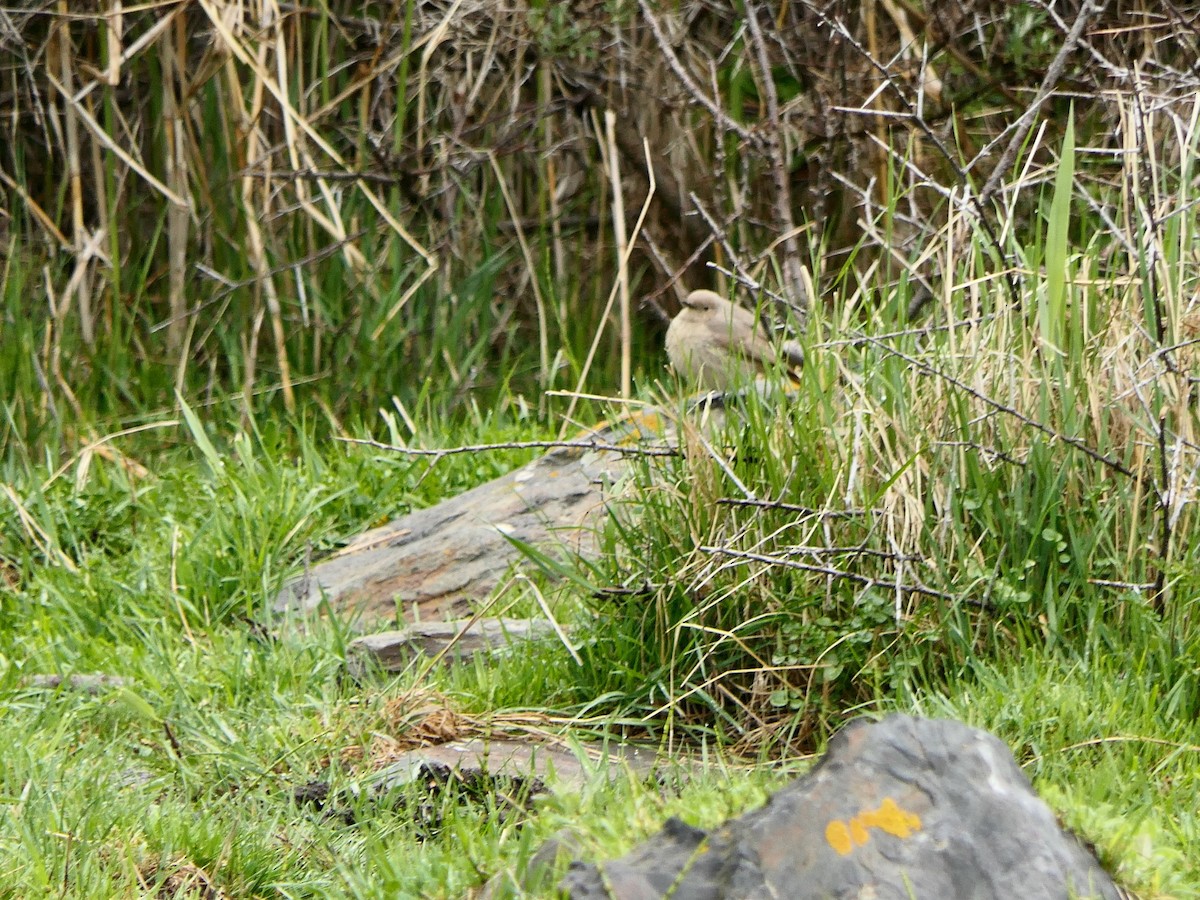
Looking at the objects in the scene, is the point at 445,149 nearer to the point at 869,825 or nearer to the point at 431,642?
the point at 431,642

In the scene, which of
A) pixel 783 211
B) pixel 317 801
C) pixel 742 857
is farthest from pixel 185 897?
pixel 783 211

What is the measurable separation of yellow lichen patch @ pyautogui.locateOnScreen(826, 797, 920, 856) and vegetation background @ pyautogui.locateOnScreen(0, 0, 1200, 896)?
10.8 inches

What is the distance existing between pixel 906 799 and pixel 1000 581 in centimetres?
134

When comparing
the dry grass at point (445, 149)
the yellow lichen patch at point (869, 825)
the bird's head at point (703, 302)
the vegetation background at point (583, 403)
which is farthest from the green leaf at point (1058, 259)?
the dry grass at point (445, 149)

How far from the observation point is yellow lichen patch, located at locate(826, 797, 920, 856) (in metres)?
2.19

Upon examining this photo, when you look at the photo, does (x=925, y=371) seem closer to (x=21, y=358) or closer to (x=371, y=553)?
(x=371, y=553)

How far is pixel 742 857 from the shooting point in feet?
7.23

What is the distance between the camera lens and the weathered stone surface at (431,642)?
415 cm

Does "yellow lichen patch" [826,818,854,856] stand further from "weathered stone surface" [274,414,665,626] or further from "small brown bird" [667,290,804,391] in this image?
"small brown bird" [667,290,804,391]

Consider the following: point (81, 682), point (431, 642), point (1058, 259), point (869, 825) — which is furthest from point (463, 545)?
point (869, 825)

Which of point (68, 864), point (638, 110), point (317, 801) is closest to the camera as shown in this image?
point (68, 864)

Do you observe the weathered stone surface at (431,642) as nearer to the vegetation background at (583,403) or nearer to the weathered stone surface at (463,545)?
the vegetation background at (583,403)

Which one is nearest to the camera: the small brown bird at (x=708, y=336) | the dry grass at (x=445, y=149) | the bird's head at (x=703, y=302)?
the small brown bird at (x=708, y=336)

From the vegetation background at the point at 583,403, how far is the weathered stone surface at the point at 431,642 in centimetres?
9
